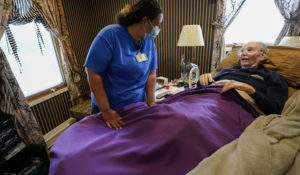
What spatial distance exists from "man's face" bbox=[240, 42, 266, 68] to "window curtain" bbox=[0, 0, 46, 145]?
7.65ft

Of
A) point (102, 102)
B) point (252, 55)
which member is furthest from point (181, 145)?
point (252, 55)

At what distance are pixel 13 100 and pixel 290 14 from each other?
3387 millimetres

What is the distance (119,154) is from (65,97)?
2242 millimetres

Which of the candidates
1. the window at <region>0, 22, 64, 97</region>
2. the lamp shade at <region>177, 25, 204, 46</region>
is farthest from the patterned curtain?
the lamp shade at <region>177, 25, 204, 46</region>

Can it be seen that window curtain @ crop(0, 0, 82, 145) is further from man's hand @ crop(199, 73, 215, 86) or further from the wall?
man's hand @ crop(199, 73, 215, 86)

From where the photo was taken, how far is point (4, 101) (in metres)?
1.56

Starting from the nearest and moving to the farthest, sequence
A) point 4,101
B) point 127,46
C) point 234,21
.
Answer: point 127,46 → point 4,101 → point 234,21

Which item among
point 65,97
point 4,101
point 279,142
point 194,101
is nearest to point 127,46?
point 194,101

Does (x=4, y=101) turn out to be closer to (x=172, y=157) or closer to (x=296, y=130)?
(x=172, y=157)

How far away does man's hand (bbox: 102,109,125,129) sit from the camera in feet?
2.89

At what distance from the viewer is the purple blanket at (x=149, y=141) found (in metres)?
0.63

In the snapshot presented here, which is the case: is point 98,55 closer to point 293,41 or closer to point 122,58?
point 122,58

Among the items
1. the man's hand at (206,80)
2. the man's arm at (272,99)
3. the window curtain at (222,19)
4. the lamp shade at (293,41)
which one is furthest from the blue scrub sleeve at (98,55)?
the lamp shade at (293,41)

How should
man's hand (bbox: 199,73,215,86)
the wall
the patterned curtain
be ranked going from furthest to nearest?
the wall
the patterned curtain
man's hand (bbox: 199,73,215,86)
